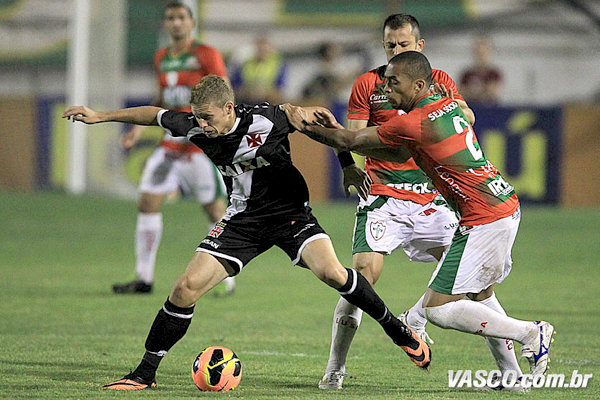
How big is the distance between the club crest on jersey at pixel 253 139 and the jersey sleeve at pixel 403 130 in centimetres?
84

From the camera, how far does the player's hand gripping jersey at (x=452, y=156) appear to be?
5809 millimetres

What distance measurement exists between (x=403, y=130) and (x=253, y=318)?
3647 mm

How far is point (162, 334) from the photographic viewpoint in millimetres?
6129

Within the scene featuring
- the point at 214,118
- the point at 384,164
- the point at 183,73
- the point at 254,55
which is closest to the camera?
the point at 214,118

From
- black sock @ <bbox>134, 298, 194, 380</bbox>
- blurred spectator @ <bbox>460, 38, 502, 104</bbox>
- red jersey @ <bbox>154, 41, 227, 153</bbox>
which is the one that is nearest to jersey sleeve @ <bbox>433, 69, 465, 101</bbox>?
black sock @ <bbox>134, 298, 194, 380</bbox>

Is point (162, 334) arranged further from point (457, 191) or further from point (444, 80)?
point (444, 80)

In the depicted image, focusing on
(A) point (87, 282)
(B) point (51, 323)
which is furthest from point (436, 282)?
(A) point (87, 282)

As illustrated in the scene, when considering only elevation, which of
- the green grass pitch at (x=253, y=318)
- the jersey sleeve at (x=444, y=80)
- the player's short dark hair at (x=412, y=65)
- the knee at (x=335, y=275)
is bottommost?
the green grass pitch at (x=253, y=318)

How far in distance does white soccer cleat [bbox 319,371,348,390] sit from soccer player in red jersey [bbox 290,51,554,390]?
27.5 inches

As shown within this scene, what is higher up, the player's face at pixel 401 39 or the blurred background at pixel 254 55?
the player's face at pixel 401 39

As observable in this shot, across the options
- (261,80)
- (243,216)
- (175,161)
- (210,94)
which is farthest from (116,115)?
(261,80)

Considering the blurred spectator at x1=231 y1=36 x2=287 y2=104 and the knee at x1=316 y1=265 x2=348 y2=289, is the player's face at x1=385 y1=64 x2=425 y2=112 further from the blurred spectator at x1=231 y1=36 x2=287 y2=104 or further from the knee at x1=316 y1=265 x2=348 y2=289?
the blurred spectator at x1=231 y1=36 x2=287 y2=104

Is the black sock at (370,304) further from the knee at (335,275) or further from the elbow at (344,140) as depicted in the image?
the elbow at (344,140)

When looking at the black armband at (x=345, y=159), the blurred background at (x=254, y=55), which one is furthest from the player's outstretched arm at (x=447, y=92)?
the blurred background at (x=254, y=55)
